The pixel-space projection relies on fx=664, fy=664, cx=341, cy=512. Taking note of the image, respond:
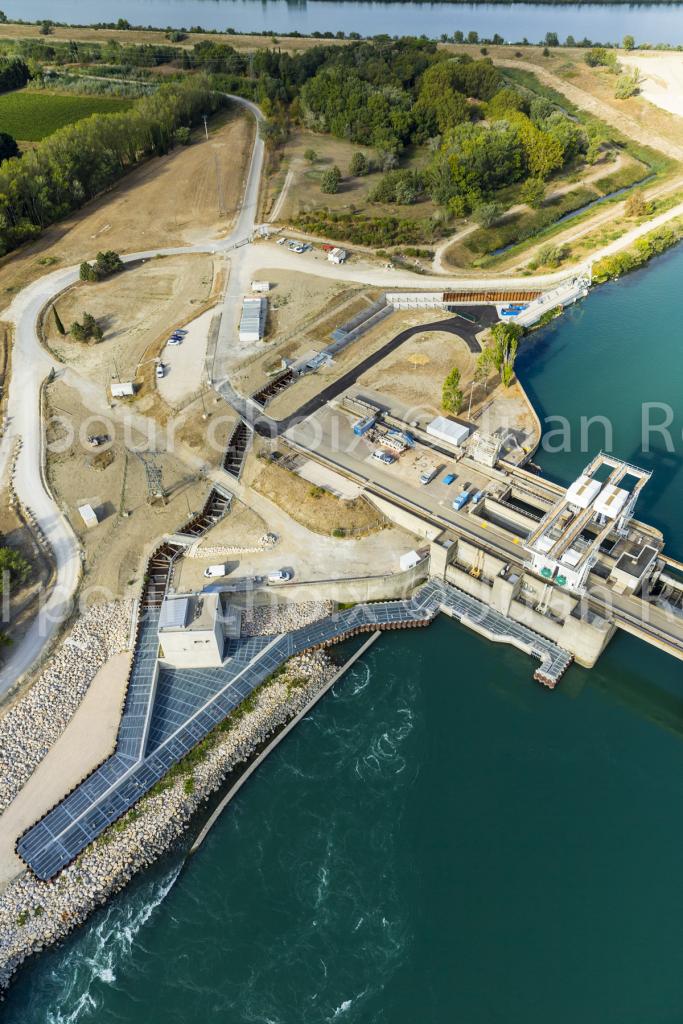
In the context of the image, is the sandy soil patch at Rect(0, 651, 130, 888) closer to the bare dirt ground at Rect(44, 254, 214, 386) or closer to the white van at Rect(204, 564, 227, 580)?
the white van at Rect(204, 564, 227, 580)

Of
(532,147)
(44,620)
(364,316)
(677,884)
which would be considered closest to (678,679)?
(677,884)

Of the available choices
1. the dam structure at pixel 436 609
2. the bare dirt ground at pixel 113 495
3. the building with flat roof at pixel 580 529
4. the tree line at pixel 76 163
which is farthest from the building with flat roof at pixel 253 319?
the building with flat roof at pixel 580 529

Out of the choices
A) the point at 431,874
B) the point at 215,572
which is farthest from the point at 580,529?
the point at 215,572

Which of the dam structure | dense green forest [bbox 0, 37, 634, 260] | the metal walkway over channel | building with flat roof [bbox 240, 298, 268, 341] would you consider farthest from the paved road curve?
dense green forest [bbox 0, 37, 634, 260]

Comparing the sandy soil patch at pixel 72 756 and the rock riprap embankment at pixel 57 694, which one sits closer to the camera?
the sandy soil patch at pixel 72 756

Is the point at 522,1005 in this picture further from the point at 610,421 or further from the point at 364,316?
the point at 364,316

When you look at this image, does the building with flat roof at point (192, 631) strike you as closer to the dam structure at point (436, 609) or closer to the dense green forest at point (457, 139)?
the dam structure at point (436, 609)

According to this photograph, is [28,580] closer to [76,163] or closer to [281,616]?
[281,616]
